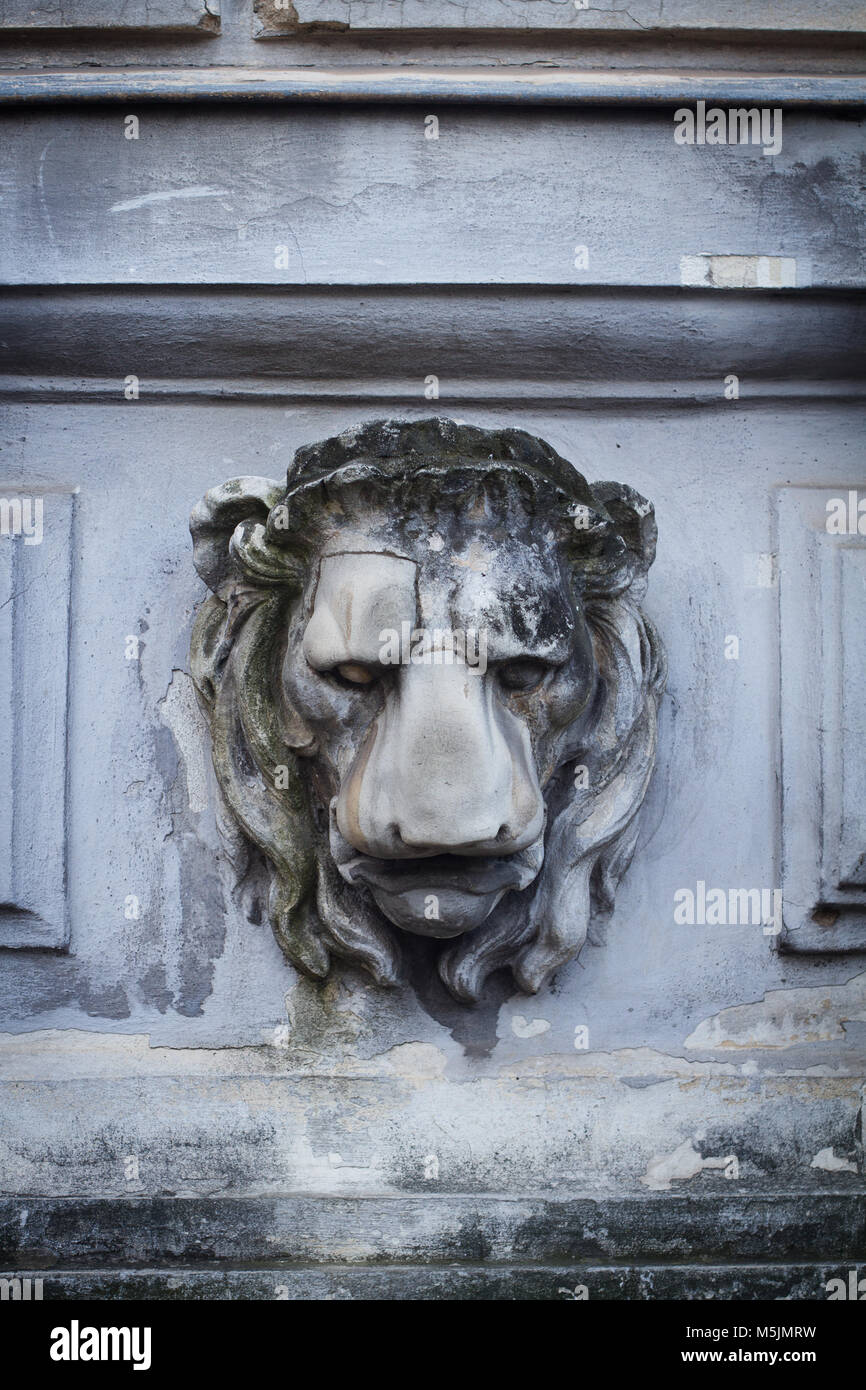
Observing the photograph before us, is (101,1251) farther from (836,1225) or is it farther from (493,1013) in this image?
(836,1225)

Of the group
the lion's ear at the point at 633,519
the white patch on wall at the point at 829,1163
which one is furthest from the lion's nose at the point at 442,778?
the white patch on wall at the point at 829,1163

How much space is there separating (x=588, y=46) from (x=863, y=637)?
0.89 meters

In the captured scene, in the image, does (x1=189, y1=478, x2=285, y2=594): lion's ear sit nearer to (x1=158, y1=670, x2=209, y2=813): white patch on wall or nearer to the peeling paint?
(x1=158, y1=670, x2=209, y2=813): white patch on wall

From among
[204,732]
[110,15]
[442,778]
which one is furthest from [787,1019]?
[110,15]

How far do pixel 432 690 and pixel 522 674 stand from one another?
136mm

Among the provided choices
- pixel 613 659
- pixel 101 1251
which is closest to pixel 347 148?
pixel 613 659

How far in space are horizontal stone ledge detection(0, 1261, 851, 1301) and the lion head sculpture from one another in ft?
1.18

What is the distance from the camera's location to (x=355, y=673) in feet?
5.81

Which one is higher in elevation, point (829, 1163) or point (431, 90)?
point (431, 90)

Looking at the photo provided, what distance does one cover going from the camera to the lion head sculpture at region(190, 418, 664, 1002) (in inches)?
67.6

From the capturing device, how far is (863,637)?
2.04 m

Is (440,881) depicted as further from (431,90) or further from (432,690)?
(431,90)

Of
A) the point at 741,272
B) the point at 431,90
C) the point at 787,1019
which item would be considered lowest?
the point at 787,1019

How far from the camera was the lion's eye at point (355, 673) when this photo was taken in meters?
1.76
